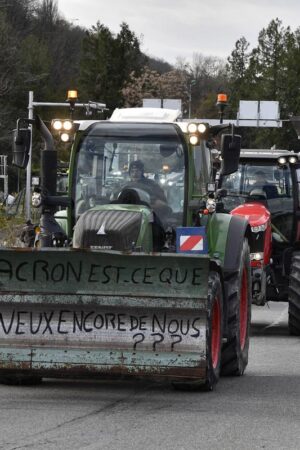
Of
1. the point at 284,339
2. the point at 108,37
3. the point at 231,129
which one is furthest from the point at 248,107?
the point at 108,37

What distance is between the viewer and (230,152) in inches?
443

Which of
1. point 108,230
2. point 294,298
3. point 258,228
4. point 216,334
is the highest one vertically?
point 108,230

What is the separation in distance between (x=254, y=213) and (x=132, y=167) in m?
4.87

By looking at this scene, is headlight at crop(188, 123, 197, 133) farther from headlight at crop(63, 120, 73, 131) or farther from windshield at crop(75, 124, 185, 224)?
headlight at crop(63, 120, 73, 131)

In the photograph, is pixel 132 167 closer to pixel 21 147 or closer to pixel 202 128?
pixel 202 128

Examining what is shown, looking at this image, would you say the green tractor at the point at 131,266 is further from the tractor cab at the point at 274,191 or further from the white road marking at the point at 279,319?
the white road marking at the point at 279,319

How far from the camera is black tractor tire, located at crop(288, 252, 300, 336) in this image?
1507cm

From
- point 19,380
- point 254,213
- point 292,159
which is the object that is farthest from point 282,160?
point 19,380

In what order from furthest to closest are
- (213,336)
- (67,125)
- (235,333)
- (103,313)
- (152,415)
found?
(67,125) < (235,333) < (213,336) < (103,313) < (152,415)

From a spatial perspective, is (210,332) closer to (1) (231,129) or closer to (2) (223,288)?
(2) (223,288)

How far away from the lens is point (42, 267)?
9.70 m

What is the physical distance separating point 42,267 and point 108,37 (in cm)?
8867

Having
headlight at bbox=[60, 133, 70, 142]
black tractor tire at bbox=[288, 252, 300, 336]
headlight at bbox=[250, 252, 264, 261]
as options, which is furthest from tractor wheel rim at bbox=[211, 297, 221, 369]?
headlight at bbox=[250, 252, 264, 261]

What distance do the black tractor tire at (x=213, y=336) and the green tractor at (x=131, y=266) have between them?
0.02 metres
